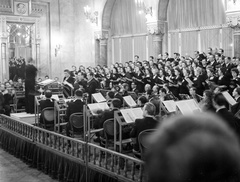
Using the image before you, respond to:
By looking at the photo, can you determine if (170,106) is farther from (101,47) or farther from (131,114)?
(101,47)

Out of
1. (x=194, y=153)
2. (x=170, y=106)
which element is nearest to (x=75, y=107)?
(x=170, y=106)

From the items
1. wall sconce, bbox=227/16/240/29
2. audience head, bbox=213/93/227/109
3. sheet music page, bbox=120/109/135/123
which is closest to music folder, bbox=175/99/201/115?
sheet music page, bbox=120/109/135/123

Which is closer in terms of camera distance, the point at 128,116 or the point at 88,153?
the point at 88,153

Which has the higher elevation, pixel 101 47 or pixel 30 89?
pixel 101 47

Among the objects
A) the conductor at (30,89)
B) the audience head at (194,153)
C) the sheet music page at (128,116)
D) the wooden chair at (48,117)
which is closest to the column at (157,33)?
the conductor at (30,89)

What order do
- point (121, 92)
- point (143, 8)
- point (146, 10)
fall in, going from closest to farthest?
1. point (121, 92)
2. point (146, 10)
3. point (143, 8)

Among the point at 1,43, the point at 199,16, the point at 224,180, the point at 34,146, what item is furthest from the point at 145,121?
the point at 1,43

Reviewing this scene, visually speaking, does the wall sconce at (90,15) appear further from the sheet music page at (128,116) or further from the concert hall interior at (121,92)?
the sheet music page at (128,116)

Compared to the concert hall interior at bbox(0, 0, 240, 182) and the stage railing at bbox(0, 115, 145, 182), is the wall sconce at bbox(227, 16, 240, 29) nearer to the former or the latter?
the concert hall interior at bbox(0, 0, 240, 182)

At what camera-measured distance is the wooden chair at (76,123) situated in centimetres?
782

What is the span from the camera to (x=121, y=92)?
1081 centimetres

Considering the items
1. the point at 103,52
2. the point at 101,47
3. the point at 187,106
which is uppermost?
the point at 101,47

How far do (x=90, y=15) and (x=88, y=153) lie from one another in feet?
46.9

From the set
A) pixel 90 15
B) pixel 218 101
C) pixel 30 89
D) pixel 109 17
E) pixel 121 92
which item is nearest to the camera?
pixel 218 101
